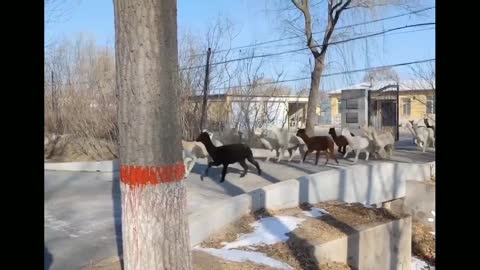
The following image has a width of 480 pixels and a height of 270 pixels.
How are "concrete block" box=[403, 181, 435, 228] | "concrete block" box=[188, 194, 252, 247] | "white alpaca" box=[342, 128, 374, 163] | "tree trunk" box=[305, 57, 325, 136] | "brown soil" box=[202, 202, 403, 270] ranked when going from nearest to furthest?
"brown soil" box=[202, 202, 403, 270]
"concrete block" box=[188, 194, 252, 247]
"concrete block" box=[403, 181, 435, 228]
"white alpaca" box=[342, 128, 374, 163]
"tree trunk" box=[305, 57, 325, 136]

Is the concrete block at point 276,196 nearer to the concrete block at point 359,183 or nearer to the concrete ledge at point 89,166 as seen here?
the concrete block at point 359,183

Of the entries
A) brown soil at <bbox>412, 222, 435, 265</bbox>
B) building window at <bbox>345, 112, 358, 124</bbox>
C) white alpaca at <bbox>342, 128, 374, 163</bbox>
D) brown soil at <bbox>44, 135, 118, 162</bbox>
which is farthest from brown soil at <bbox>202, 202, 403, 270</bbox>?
building window at <bbox>345, 112, 358, 124</bbox>

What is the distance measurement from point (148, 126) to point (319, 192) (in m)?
6.97

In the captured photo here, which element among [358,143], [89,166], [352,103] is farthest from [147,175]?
[352,103]

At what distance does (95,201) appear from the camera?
32.4 ft

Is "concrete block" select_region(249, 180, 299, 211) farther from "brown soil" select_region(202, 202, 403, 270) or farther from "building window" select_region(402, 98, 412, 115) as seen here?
"building window" select_region(402, 98, 412, 115)

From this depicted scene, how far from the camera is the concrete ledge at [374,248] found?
656 cm

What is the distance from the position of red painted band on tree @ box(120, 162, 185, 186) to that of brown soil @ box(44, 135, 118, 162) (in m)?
14.8

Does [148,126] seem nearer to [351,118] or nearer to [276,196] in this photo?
[276,196]

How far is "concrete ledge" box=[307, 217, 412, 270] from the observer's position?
656cm
